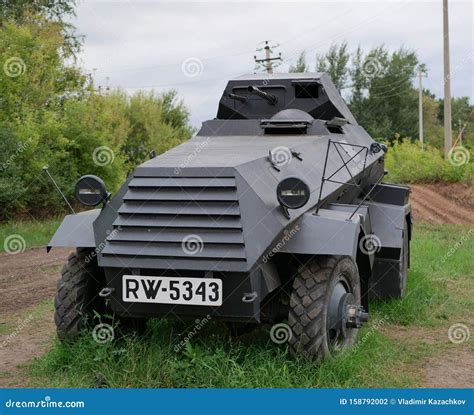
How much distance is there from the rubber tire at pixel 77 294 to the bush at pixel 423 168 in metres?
15.2

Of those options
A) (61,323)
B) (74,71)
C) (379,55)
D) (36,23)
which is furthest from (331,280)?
(379,55)

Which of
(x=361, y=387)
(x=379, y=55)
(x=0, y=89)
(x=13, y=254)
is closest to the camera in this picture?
(x=361, y=387)

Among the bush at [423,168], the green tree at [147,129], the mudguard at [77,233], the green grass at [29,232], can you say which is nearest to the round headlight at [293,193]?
the mudguard at [77,233]

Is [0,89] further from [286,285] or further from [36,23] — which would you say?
[286,285]

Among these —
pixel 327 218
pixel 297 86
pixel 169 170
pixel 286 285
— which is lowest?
pixel 286 285

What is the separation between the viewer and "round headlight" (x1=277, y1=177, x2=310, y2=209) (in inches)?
192

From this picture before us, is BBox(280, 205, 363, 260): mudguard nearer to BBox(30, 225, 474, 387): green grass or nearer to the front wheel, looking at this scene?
BBox(30, 225, 474, 387): green grass

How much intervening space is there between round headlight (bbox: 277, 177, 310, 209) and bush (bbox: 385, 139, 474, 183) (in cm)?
1516

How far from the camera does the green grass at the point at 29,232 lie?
13188mm

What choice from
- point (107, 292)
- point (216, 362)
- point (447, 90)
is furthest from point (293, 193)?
point (447, 90)

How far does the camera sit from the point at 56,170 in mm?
16344

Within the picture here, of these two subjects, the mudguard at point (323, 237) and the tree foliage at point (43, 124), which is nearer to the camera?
the mudguard at point (323, 237)

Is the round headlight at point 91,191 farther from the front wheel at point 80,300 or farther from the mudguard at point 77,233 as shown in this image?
the front wheel at point 80,300

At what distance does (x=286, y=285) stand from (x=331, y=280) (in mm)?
329
